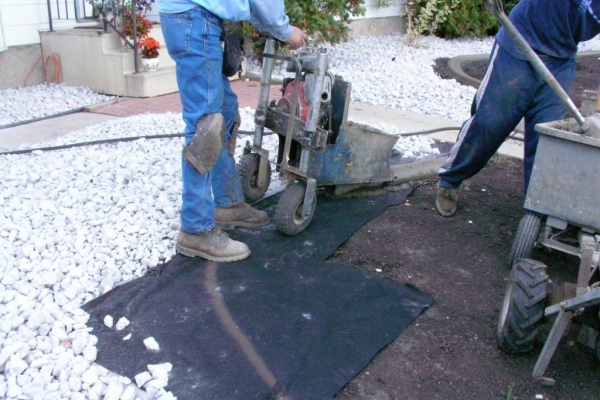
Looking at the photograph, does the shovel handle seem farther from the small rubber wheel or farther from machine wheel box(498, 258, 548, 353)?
the small rubber wheel

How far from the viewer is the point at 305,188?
3.33 metres

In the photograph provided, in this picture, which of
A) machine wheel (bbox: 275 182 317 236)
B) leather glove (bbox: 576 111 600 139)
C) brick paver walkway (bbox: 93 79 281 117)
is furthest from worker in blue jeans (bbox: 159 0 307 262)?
brick paver walkway (bbox: 93 79 281 117)

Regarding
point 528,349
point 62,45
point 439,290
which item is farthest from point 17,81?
point 528,349

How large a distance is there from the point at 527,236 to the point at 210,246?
5.33 ft

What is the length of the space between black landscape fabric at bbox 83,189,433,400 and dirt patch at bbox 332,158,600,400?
98 millimetres

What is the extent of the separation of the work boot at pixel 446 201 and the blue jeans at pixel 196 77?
1546 mm

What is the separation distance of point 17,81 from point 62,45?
0.65m

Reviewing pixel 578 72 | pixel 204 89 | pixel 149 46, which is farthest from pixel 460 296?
pixel 578 72

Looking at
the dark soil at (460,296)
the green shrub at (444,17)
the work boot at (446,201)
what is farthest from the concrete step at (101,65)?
the green shrub at (444,17)

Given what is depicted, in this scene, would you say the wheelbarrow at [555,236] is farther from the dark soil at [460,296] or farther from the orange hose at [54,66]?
the orange hose at [54,66]

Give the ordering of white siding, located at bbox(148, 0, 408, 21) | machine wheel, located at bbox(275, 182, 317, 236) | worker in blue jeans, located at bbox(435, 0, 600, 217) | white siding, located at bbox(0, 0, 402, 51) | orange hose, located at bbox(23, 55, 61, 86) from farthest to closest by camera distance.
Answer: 1. white siding, located at bbox(148, 0, 408, 21)
2. orange hose, located at bbox(23, 55, 61, 86)
3. white siding, located at bbox(0, 0, 402, 51)
4. machine wheel, located at bbox(275, 182, 317, 236)
5. worker in blue jeans, located at bbox(435, 0, 600, 217)

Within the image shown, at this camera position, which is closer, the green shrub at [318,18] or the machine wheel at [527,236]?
the machine wheel at [527,236]

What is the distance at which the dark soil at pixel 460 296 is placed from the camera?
90.4 inches

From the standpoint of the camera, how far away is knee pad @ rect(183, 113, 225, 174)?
2803mm
